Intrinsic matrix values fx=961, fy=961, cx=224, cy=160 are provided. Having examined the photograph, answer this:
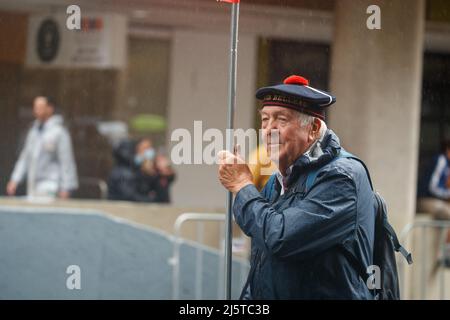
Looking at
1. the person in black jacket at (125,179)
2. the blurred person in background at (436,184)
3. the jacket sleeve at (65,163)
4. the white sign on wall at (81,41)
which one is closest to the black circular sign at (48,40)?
the white sign on wall at (81,41)

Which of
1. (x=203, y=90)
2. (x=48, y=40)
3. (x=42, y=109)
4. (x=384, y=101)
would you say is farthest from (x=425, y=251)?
(x=48, y=40)

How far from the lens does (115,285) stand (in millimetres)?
8617

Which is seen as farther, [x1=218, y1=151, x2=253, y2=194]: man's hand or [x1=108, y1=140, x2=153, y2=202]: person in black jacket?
[x1=108, y1=140, x2=153, y2=202]: person in black jacket

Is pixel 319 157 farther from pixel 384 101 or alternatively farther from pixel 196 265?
pixel 384 101

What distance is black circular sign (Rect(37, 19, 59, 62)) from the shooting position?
40.7ft

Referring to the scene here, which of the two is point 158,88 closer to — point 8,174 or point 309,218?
point 8,174

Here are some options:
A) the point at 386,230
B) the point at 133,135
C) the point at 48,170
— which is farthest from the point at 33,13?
the point at 386,230

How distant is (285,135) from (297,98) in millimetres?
155

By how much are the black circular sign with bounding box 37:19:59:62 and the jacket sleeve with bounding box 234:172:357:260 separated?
9104 millimetres

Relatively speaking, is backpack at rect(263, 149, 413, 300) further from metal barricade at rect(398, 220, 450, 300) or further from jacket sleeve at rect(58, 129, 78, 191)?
jacket sleeve at rect(58, 129, 78, 191)

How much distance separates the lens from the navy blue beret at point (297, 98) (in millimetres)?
3822

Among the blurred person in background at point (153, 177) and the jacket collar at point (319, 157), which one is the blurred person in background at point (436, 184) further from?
the jacket collar at point (319, 157)

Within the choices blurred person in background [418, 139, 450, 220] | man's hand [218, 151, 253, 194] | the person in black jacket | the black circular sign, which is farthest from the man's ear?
the black circular sign

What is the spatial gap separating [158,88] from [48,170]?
337cm
